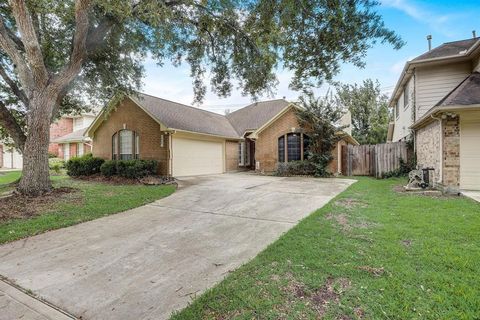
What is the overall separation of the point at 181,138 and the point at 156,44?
619 centimetres

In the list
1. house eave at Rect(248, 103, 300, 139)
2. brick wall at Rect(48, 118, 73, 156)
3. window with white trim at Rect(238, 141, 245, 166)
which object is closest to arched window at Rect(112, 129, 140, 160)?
house eave at Rect(248, 103, 300, 139)

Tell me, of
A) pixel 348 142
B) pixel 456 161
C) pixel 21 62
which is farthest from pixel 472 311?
pixel 348 142

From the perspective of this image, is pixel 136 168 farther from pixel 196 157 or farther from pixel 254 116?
pixel 254 116

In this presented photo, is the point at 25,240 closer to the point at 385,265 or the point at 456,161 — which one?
the point at 385,265

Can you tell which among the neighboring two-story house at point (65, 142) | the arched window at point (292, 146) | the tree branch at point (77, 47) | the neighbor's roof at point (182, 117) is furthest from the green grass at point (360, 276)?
the neighboring two-story house at point (65, 142)

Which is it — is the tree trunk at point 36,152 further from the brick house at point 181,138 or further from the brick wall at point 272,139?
the brick wall at point 272,139

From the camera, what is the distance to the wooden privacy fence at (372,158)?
14.8m

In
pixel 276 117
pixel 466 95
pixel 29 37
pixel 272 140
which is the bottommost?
pixel 272 140

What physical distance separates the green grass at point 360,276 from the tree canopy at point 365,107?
27.4 meters

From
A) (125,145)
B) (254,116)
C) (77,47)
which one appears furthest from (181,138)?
(254,116)

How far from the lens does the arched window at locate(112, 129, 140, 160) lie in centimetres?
1605

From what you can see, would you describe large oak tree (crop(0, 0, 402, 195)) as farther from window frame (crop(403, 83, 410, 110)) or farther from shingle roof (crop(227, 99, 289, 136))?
shingle roof (crop(227, 99, 289, 136))

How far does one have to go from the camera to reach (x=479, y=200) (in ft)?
23.5

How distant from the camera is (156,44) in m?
10.1
